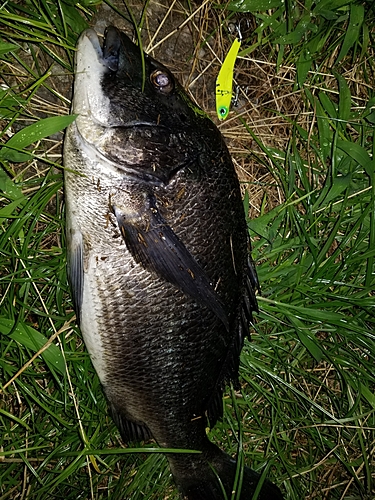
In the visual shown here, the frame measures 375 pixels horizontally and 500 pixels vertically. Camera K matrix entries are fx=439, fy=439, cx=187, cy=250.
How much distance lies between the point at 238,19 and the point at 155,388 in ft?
7.81

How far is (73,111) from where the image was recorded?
213 cm

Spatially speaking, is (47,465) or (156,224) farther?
(47,465)

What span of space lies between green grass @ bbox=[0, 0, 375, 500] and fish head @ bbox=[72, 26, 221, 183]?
51 cm

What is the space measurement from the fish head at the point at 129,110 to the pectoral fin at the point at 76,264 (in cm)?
45

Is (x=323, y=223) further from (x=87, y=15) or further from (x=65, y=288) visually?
(x=87, y=15)

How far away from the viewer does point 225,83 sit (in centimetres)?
281

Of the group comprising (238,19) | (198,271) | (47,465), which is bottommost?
(47,465)

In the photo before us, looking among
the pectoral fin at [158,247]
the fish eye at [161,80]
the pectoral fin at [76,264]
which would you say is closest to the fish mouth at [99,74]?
the fish eye at [161,80]

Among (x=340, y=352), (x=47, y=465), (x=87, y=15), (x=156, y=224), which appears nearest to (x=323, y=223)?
(x=340, y=352)

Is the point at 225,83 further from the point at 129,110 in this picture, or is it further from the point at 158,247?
the point at 158,247

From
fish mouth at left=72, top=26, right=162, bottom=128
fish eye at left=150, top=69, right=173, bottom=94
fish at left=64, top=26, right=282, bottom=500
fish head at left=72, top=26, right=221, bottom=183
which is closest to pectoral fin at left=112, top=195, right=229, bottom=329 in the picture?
fish at left=64, top=26, right=282, bottom=500

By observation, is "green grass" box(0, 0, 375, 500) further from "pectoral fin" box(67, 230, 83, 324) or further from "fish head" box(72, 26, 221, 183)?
"fish head" box(72, 26, 221, 183)

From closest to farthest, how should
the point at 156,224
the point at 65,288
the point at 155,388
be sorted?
the point at 156,224
the point at 155,388
the point at 65,288

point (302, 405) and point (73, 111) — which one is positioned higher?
point (73, 111)
